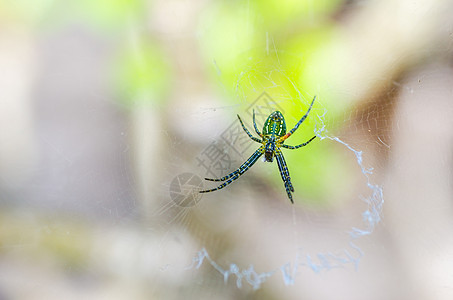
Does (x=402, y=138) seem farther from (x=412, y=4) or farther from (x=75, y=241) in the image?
(x=75, y=241)

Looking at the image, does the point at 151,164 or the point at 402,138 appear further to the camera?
the point at 151,164

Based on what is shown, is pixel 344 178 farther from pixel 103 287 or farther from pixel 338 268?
pixel 103 287

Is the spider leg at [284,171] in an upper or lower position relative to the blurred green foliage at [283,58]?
lower

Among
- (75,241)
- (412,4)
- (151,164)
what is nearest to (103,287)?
(75,241)

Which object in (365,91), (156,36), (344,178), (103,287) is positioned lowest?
(103,287)

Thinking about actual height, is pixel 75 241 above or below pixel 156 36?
below
